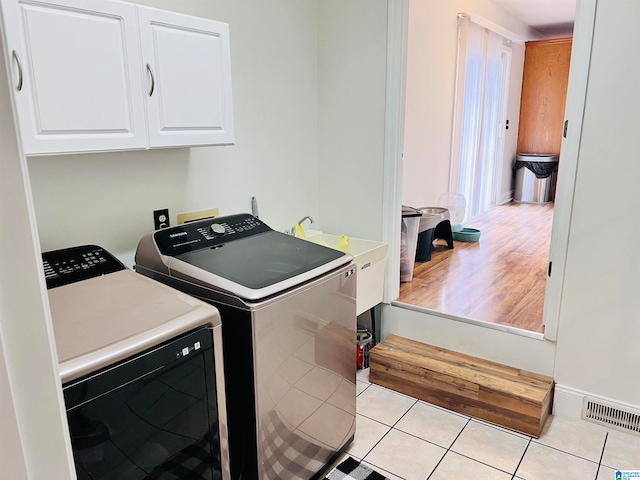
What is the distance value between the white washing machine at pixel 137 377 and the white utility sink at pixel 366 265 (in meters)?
1.25

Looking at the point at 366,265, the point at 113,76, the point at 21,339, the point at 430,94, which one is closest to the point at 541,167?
the point at 430,94

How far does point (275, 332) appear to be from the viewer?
1.64m

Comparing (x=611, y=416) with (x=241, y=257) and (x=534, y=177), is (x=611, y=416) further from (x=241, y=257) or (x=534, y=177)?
(x=534, y=177)

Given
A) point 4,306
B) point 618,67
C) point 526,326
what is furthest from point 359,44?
point 4,306

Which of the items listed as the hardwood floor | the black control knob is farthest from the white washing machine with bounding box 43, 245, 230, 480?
the hardwood floor

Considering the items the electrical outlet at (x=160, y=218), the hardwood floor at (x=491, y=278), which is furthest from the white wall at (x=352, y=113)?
the electrical outlet at (x=160, y=218)

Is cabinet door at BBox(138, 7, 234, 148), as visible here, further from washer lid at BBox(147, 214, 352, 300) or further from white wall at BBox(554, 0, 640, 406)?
white wall at BBox(554, 0, 640, 406)

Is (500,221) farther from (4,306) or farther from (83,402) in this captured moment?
(4,306)

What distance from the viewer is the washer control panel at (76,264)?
1.60 meters

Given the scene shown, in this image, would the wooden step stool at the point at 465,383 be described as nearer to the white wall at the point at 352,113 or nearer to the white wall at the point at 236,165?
the white wall at the point at 352,113

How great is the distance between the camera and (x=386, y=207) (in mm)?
2828

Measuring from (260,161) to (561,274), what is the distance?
1662mm

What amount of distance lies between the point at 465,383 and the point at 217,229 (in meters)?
1.46

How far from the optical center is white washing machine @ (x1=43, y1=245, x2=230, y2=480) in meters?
1.14
